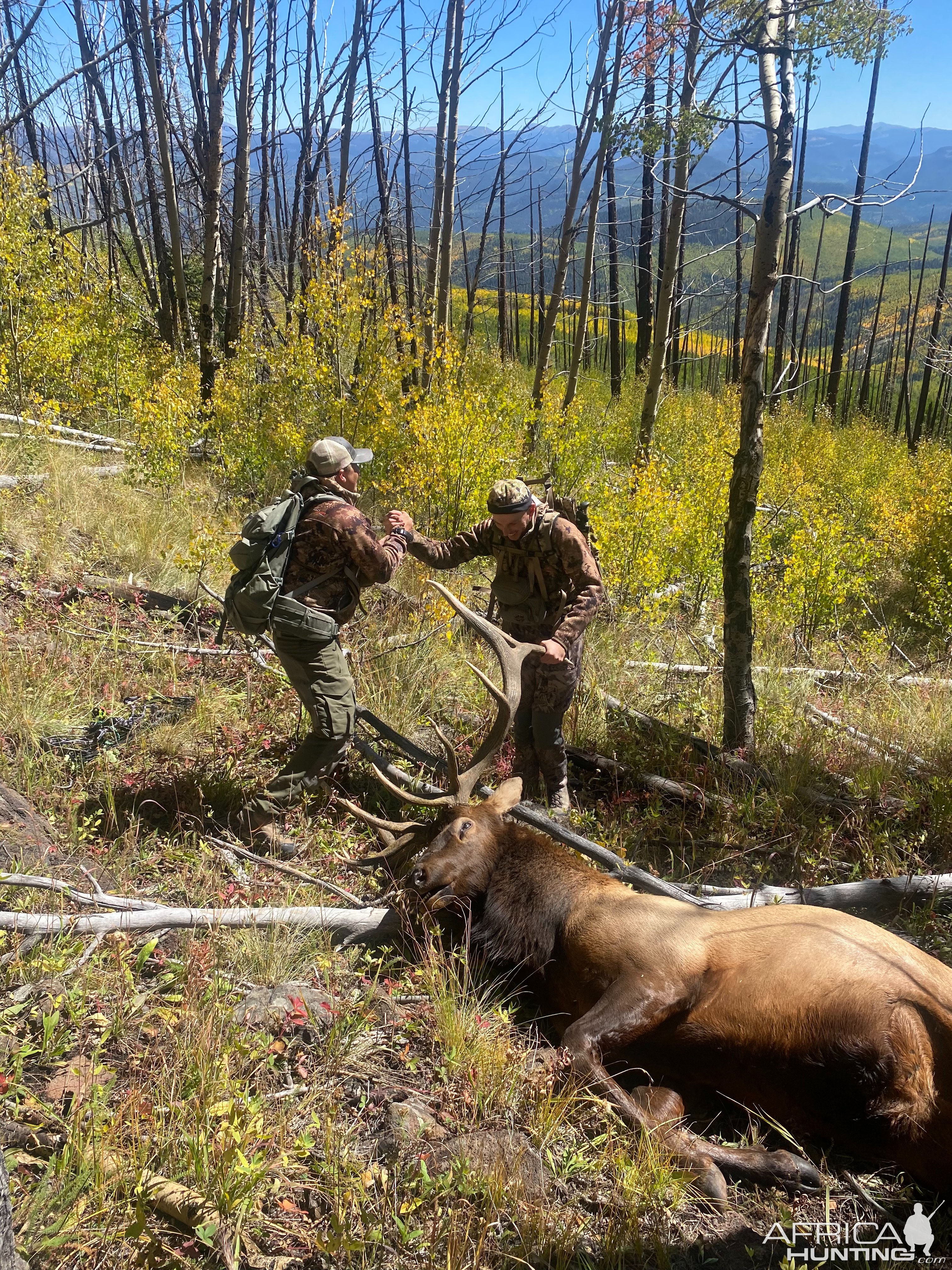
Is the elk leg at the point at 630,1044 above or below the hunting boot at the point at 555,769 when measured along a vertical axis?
above

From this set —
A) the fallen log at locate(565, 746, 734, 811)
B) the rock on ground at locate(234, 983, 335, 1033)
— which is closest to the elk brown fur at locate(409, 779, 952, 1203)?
the rock on ground at locate(234, 983, 335, 1033)

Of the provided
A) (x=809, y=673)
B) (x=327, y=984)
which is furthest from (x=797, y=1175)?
(x=809, y=673)

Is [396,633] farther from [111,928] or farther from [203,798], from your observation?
[111,928]

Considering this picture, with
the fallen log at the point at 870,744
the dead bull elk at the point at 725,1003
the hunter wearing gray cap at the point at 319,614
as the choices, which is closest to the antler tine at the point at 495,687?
the dead bull elk at the point at 725,1003

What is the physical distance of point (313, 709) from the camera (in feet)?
15.1

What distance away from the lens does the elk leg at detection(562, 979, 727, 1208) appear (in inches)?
111

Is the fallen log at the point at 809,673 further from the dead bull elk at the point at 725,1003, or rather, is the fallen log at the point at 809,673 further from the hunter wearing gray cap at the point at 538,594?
the dead bull elk at the point at 725,1003

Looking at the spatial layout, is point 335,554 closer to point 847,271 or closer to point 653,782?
point 653,782

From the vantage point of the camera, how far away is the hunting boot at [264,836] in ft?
14.6

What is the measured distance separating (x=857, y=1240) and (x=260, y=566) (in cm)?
391

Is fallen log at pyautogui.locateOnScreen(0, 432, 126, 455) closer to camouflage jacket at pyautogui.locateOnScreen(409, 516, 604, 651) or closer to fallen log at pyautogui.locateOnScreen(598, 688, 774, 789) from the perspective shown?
camouflage jacket at pyautogui.locateOnScreen(409, 516, 604, 651)

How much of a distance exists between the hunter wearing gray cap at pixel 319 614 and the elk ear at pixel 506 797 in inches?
44.0

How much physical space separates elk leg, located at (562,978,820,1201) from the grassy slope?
0.25 ft

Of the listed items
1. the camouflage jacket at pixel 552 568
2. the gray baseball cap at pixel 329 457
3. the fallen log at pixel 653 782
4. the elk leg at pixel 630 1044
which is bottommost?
the fallen log at pixel 653 782
